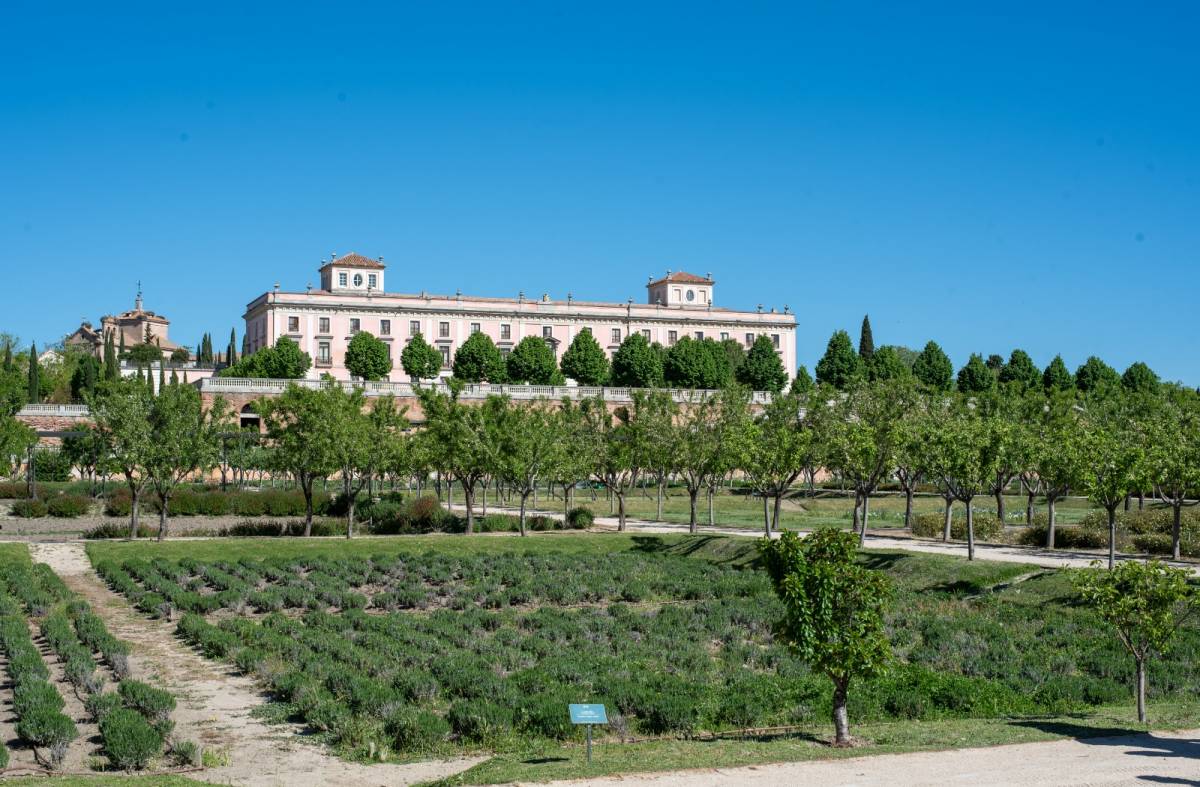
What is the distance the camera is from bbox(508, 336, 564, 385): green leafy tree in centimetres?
10838

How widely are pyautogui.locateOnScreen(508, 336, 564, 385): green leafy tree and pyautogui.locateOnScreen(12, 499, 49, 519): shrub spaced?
56232 millimetres

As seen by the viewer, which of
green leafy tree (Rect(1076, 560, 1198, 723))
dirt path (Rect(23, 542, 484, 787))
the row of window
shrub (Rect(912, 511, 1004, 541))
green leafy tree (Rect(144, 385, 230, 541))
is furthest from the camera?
the row of window

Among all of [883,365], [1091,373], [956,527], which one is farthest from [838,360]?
[956,527]

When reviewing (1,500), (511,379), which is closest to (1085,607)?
(1,500)

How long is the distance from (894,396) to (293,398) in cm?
2363

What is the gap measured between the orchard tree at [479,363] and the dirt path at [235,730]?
80.1 meters

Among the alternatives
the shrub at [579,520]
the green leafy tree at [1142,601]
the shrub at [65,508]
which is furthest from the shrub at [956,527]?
the shrub at [65,508]

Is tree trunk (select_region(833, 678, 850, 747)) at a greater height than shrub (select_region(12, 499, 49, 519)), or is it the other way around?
tree trunk (select_region(833, 678, 850, 747))

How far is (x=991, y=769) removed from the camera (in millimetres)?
14812

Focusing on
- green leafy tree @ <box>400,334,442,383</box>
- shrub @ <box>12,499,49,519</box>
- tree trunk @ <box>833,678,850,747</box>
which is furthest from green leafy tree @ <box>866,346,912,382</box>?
tree trunk @ <box>833,678,850,747</box>

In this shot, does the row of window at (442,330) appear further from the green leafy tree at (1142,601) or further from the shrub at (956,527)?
the green leafy tree at (1142,601)

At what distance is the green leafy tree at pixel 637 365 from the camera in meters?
108

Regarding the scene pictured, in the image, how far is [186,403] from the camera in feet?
153

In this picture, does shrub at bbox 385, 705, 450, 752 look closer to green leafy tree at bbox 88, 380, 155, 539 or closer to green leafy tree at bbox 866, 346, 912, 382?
green leafy tree at bbox 88, 380, 155, 539
